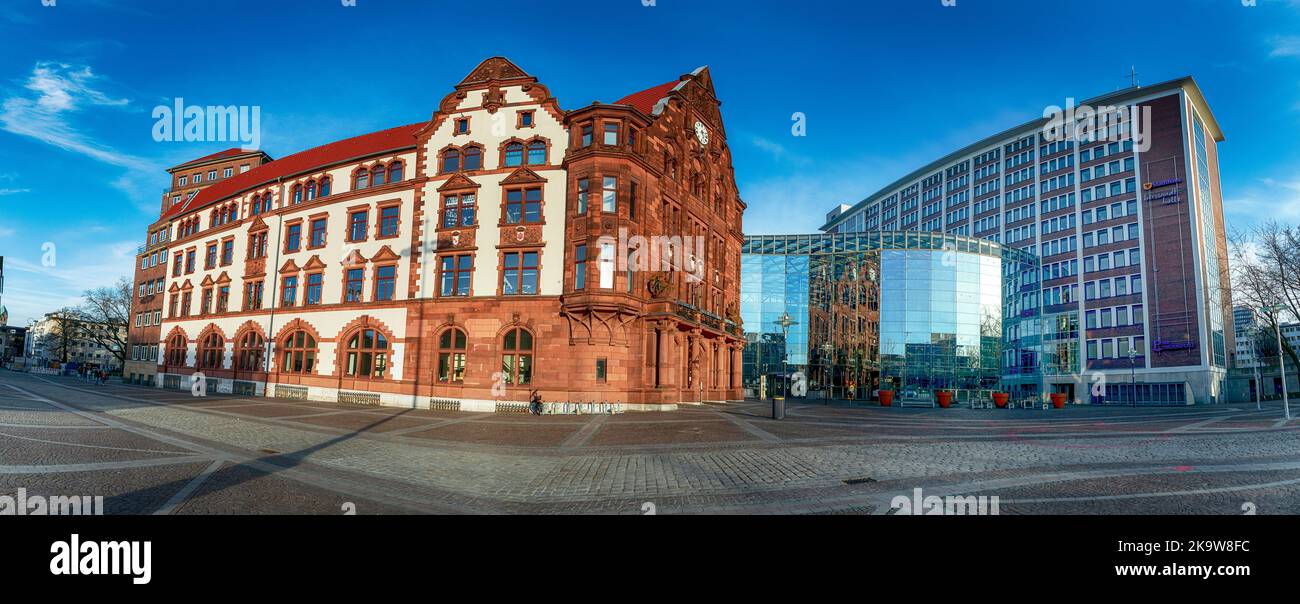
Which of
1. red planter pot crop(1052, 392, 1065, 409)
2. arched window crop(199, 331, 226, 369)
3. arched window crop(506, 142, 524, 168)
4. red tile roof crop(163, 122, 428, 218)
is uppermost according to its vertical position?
red tile roof crop(163, 122, 428, 218)

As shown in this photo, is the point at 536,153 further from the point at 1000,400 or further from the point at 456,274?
the point at 1000,400

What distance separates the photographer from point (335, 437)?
15312 millimetres

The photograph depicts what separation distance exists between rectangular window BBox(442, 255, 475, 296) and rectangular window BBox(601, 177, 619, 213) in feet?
25.6

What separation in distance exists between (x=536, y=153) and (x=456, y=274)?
25.2 ft

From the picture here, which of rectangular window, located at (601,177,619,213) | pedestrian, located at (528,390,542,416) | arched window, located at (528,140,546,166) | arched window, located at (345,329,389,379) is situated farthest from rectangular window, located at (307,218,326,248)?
rectangular window, located at (601,177,619,213)

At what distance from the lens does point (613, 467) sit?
1105 centimetres

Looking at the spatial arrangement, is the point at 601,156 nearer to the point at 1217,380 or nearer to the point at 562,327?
the point at 562,327

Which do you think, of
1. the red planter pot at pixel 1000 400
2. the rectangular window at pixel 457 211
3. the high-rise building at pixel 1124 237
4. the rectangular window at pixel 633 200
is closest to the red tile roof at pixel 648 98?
the rectangular window at pixel 633 200

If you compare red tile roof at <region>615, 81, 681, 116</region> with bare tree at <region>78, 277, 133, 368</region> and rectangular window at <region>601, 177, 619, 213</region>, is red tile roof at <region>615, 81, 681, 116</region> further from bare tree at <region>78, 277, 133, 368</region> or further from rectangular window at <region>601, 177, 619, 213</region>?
bare tree at <region>78, 277, 133, 368</region>

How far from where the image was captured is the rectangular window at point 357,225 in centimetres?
3309

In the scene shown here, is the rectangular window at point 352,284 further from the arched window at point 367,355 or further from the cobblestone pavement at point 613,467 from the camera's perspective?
the cobblestone pavement at point 613,467

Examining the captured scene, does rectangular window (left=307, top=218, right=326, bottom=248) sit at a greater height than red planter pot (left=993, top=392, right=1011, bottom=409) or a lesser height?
greater

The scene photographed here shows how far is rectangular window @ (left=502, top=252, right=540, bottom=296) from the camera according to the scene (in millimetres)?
27953

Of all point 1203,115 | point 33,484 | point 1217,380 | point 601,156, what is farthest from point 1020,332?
point 33,484
